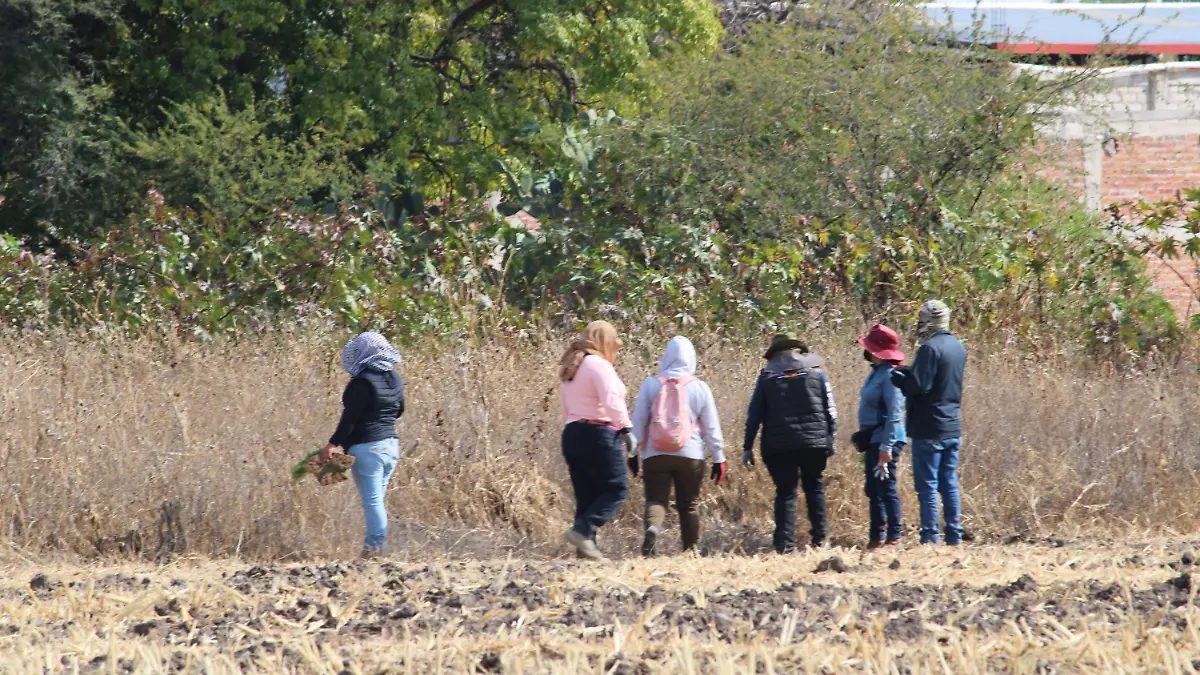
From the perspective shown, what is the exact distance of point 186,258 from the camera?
42.5 feet

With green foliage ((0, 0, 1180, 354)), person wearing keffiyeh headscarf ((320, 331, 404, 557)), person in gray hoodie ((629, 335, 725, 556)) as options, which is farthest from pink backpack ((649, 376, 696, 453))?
green foliage ((0, 0, 1180, 354))

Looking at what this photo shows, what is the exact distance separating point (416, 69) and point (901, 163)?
9481 millimetres

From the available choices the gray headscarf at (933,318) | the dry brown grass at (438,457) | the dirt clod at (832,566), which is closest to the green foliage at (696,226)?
the dry brown grass at (438,457)

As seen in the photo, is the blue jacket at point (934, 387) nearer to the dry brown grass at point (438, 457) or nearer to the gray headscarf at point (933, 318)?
the gray headscarf at point (933, 318)

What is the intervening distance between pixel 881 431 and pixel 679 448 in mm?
1265

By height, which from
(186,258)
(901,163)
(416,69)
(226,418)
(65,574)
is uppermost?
(416,69)

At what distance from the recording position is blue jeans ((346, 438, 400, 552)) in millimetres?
7680

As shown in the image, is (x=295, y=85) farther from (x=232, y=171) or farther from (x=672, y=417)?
(x=672, y=417)

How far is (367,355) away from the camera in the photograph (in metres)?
7.66

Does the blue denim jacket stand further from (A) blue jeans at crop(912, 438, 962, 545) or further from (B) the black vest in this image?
(B) the black vest

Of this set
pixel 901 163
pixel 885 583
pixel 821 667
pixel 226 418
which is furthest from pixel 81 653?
pixel 901 163

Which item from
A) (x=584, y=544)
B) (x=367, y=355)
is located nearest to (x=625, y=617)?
(x=584, y=544)

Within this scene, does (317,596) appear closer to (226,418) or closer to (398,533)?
(398,533)

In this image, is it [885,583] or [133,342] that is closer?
[885,583]
